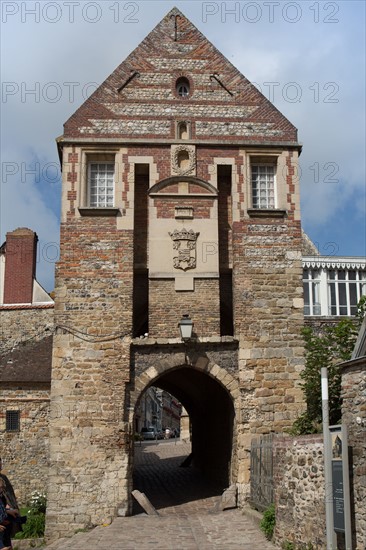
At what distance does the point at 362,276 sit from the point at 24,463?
15.7 meters

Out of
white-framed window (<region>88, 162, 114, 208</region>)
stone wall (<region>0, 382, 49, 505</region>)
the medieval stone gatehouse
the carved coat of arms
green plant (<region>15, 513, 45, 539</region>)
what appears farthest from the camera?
stone wall (<region>0, 382, 49, 505</region>)

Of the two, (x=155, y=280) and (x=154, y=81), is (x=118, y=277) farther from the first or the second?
(x=154, y=81)

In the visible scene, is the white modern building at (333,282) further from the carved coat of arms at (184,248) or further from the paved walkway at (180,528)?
the carved coat of arms at (184,248)

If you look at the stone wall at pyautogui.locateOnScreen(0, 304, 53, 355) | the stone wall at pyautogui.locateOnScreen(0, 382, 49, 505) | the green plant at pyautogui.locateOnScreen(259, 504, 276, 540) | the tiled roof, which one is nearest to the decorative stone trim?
the tiled roof

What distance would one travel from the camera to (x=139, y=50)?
16422mm

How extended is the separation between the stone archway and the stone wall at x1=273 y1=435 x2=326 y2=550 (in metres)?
3.26

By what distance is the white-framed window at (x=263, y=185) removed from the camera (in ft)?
51.9

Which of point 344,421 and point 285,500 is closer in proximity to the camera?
point 344,421

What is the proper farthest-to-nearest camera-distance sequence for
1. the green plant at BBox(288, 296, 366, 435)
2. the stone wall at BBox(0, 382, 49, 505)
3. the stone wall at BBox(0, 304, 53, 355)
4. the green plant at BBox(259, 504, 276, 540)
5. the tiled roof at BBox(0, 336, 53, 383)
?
the stone wall at BBox(0, 304, 53, 355), the tiled roof at BBox(0, 336, 53, 383), the stone wall at BBox(0, 382, 49, 505), the green plant at BBox(288, 296, 366, 435), the green plant at BBox(259, 504, 276, 540)

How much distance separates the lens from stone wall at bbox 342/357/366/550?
8250mm

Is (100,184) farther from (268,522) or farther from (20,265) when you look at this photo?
(20,265)

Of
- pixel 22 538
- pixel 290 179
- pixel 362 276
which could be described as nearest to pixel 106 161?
pixel 290 179

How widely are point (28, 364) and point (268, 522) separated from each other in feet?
28.8

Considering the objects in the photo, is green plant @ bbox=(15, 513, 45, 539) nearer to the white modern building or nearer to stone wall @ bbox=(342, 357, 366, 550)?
stone wall @ bbox=(342, 357, 366, 550)
